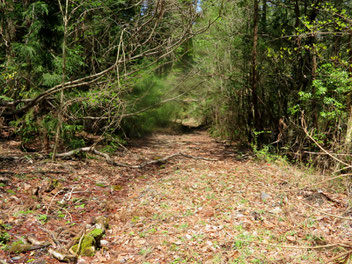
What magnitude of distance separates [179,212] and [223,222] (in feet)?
2.71

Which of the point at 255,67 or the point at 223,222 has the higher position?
the point at 255,67

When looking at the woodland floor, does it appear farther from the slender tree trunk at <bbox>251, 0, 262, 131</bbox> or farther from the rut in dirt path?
the slender tree trunk at <bbox>251, 0, 262, 131</bbox>

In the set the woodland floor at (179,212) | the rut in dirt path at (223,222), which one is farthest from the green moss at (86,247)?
the rut in dirt path at (223,222)

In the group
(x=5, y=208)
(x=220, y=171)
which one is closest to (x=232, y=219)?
(x=220, y=171)

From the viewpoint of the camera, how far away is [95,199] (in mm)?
5621

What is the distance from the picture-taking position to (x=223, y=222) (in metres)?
4.32

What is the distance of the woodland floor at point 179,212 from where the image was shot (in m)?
3.63

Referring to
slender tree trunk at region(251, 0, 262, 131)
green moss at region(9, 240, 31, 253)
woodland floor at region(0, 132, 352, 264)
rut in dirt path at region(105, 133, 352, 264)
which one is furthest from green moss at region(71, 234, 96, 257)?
slender tree trunk at region(251, 0, 262, 131)

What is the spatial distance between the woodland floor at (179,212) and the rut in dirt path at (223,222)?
0.05 feet

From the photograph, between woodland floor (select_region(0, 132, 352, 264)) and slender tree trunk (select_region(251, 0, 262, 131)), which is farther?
slender tree trunk (select_region(251, 0, 262, 131))

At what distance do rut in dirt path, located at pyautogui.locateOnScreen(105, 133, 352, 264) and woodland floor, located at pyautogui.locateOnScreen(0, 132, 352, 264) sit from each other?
0.05ft

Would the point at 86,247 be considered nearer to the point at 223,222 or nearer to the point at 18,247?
the point at 18,247

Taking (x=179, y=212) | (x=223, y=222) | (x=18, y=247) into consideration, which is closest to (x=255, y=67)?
(x=179, y=212)

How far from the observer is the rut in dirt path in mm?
3572
